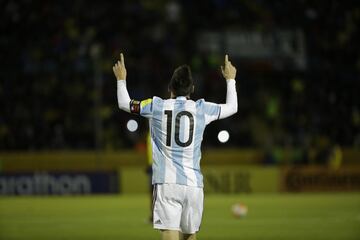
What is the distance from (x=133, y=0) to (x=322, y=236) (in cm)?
1829

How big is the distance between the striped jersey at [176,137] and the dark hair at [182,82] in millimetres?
62

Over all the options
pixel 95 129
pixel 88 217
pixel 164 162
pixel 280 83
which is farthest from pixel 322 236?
pixel 280 83

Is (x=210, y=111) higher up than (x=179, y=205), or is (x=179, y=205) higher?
(x=210, y=111)

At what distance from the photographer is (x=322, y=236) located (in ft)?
47.9

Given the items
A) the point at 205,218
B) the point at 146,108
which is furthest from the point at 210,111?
the point at 205,218

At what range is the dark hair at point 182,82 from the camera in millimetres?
7562

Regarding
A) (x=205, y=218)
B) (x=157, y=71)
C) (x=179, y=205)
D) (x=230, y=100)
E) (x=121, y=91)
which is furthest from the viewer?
(x=157, y=71)

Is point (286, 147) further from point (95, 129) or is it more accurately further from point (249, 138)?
point (95, 129)

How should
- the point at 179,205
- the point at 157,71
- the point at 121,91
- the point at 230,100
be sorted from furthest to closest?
the point at 157,71, the point at 230,100, the point at 121,91, the point at 179,205

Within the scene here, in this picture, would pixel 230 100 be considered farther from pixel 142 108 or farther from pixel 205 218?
pixel 205 218

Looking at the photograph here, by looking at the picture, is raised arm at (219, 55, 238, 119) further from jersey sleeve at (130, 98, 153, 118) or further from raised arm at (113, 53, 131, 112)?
raised arm at (113, 53, 131, 112)

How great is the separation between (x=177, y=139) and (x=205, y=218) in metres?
11.4

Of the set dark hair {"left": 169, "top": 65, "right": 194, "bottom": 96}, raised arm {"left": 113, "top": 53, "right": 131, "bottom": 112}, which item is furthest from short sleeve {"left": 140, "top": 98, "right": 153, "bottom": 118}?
dark hair {"left": 169, "top": 65, "right": 194, "bottom": 96}

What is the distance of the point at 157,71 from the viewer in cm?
2920
